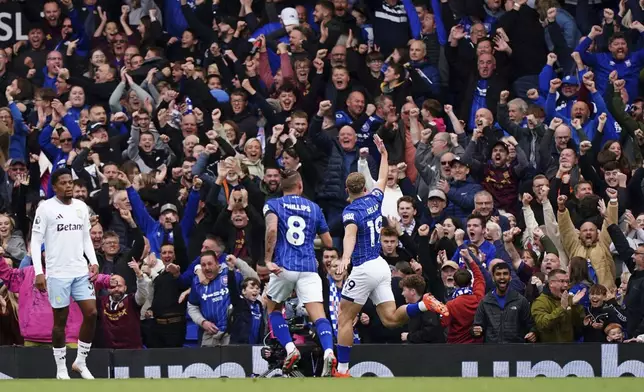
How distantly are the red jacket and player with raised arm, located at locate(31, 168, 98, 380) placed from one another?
381cm

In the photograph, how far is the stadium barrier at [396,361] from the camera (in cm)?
1681

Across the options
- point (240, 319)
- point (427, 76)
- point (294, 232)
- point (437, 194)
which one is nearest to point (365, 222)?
point (294, 232)

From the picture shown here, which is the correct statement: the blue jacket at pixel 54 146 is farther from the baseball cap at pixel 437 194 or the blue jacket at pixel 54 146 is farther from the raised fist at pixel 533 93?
the raised fist at pixel 533 93

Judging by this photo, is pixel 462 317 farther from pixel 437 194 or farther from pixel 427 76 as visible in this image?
pixel 427 76

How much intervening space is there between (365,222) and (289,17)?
27.3 feet

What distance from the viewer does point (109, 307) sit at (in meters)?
18.3

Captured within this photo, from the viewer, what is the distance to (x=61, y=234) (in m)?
15.9

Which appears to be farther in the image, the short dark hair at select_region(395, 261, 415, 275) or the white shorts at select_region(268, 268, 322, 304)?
the short dark hair at select_region(395, 261, 415, 275)

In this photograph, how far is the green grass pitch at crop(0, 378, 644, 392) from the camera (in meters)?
13.6

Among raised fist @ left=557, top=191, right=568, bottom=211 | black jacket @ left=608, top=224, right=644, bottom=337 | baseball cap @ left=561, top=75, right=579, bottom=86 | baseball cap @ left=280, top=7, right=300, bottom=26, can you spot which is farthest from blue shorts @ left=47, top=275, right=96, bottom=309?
baseball cap @ left=280, top=7, right=300, bottom=26

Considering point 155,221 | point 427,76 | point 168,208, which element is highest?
point 427,76

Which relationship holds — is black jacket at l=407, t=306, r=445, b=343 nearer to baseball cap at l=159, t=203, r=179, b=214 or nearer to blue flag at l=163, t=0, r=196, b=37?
baseball cap at l=159, t=203, r=179, b=214

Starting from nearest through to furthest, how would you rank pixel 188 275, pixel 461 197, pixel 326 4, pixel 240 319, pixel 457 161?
pixel 240 319 < pixel 188 275 < pixel 461 197 < pixel 457 161 < pixel 326 4

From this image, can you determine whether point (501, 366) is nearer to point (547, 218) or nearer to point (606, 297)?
point (606, 297)
